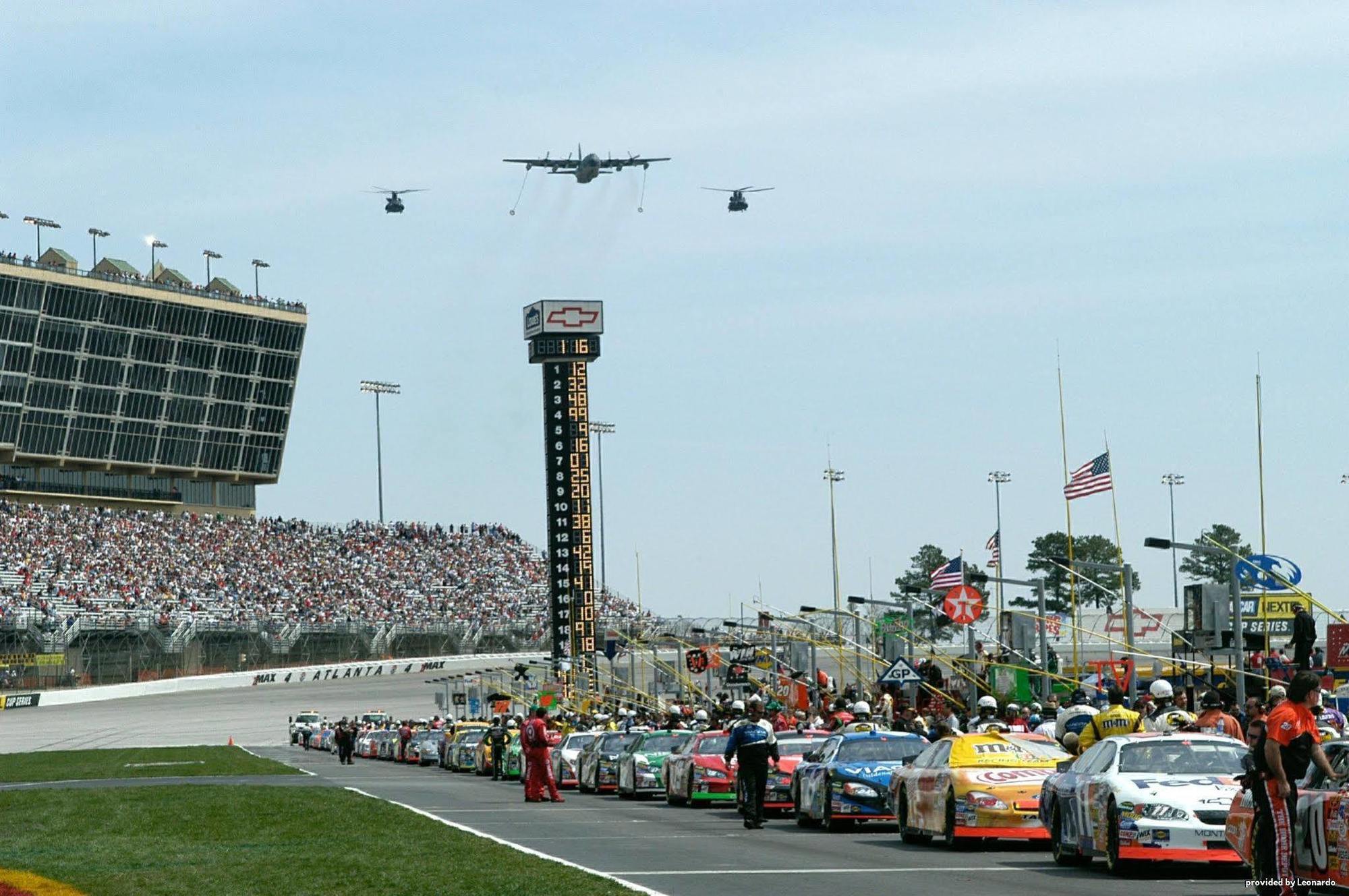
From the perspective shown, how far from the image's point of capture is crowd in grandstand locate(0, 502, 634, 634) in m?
104

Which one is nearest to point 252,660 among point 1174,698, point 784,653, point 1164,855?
point 784,653

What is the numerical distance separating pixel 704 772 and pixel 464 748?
77.6 ft

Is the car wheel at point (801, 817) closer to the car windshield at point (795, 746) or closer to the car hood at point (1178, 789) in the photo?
the car windshield at point (795, 746)

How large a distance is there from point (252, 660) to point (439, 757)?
175 feet

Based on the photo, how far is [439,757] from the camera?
59.0 metres

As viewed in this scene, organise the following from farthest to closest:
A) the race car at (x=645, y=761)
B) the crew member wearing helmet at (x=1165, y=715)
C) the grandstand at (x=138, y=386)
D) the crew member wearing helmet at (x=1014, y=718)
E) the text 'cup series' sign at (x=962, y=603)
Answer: the grandstand at (x=138, y=386) < the text 'cup series' sign at (x=962, y=603) < the race car at (x=645, y=761) < the crew member wearing helmet at (x=1014, y=718) < the crew member wearing helmet at (x=1165, y=715)

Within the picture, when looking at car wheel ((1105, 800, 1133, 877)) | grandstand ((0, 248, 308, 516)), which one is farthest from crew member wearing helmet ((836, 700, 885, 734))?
grandstand ((0, 248, 308, 516))

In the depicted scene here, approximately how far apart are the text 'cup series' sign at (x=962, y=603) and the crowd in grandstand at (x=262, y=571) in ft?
212

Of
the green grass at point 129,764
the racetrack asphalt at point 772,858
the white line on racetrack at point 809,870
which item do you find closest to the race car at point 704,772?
the racetrack asphalt at point 772,858

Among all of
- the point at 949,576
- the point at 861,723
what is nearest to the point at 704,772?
the point at 861,723

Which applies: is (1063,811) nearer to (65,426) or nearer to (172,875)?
(172,875)

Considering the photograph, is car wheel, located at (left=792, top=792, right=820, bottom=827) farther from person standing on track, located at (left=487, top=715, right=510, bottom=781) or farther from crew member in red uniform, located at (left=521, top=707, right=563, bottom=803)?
person standing on track, located at (left=487, top=715, right=510, bottom=781)

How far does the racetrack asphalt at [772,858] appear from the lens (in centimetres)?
1630

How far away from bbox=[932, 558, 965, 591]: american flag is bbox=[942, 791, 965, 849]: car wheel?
24.9 metres
